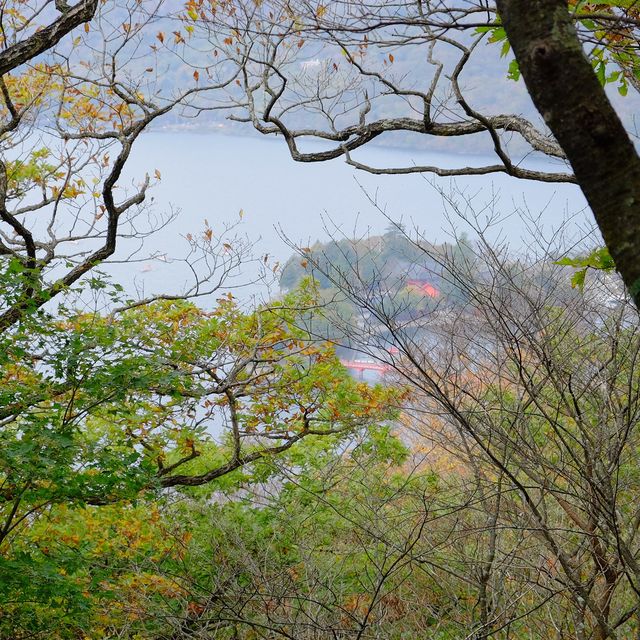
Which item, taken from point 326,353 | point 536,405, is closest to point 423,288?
point 326,353

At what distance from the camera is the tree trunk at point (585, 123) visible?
48.3 inches

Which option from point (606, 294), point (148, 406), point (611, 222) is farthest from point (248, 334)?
point (611, 222)

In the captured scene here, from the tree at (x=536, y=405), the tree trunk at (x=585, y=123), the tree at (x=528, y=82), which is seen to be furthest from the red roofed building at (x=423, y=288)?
the tree trunk at (x=585, y=123)

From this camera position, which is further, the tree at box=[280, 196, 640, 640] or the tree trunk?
the tree at box=[280, 196, 640, 640]

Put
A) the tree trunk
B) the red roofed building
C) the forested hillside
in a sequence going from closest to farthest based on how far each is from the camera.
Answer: the tree trunk, the forested hillside, the red roofed building

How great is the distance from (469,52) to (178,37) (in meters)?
4.17

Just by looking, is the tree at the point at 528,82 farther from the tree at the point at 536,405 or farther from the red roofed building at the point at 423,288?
the red roofed building at the point at 423,288

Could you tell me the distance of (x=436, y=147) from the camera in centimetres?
1323

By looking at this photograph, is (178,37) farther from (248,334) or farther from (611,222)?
(611,222)

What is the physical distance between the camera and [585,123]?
1.24m

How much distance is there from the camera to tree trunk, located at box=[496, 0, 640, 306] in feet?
4.03

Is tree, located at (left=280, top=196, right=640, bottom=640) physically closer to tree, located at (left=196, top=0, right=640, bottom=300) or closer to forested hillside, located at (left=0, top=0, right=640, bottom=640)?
forested hillside, located at (left=0, top=0, right=640, bottom=640)

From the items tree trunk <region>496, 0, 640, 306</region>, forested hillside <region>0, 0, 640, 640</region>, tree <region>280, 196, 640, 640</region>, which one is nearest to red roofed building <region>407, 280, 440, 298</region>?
forested hillside <region>0, 0, 640, 640</region>

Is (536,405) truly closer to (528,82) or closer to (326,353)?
(528,82)
